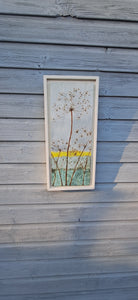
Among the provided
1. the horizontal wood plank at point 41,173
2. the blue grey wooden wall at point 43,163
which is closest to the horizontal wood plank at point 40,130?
the blue grey wooden wall at point 43,163

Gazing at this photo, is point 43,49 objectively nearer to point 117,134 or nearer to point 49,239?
point 117,134

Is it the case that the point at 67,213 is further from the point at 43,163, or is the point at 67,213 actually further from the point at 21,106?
the point at 21,106

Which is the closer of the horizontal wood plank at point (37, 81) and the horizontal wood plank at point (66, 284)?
the horizontal wood plank at point (37, 81)

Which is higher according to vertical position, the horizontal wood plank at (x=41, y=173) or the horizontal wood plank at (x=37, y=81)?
the horizontal wood plank at (x=37, y=81)

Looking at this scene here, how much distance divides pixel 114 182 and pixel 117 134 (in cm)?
25

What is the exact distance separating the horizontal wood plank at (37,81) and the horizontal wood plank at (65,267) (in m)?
0.90

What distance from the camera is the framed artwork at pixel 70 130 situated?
0.71 m

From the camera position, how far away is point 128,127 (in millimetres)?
803

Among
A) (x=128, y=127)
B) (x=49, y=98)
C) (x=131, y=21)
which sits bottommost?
(x=128, y=127)

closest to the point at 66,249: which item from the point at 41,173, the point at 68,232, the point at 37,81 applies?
the point at 68,232

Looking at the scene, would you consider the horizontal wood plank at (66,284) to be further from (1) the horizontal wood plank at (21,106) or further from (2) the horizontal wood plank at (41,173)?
(1) the horizontal wood plank at (21,106)

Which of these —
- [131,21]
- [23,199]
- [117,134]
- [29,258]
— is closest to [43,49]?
[131,21]

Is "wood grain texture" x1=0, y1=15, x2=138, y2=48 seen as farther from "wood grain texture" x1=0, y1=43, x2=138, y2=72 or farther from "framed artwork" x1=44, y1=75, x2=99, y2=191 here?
"framed artwork" x1=44, y1=75, x2=99, y2=191

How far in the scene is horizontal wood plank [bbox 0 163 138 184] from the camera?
0.80 m
